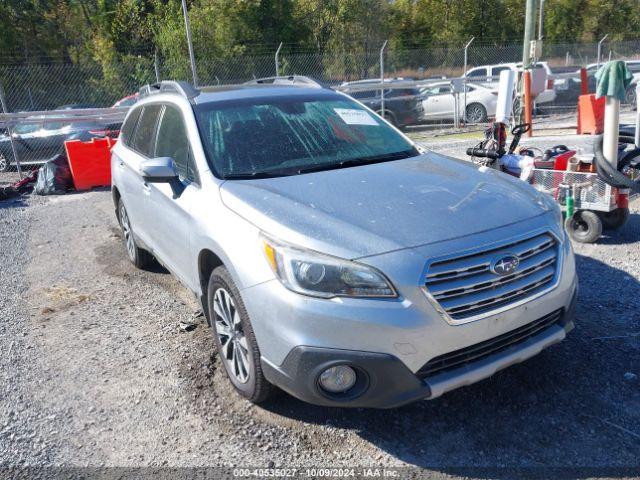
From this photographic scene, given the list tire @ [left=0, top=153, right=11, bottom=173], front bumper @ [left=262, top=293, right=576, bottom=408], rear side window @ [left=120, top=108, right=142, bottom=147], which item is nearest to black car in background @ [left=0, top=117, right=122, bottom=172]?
tire @ [left=0, top=153, right=11, bottom=173]

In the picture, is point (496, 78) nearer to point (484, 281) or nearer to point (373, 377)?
point (484, 281)

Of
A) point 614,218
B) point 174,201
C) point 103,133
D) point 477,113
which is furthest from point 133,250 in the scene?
point 477,113


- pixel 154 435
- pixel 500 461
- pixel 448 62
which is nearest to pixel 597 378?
pixel 500 461

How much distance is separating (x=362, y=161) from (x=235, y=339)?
149 cm

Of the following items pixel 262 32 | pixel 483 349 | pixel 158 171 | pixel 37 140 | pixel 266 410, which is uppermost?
A: pixel 262 32

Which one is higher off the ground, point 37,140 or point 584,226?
point 37,140

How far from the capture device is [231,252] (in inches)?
119

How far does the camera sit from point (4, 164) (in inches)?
505

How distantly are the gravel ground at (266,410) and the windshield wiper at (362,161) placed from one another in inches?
57.2

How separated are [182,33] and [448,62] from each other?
10.9m

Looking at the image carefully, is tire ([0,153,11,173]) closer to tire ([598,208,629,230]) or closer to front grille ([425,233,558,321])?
tire ([598,208,629,230])

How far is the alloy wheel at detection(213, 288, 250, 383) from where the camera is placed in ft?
10.4

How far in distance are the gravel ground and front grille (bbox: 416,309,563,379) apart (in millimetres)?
464

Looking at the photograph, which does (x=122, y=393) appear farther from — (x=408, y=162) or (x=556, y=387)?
(x=556, y=387)
